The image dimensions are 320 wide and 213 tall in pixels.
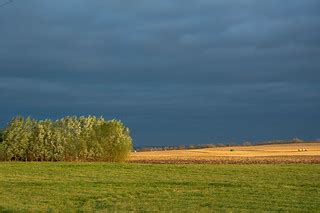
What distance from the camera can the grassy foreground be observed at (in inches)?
811

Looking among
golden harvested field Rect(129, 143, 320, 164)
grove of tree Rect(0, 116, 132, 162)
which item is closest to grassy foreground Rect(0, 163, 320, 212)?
grove of tree Rect(0, 116, 132, 162)

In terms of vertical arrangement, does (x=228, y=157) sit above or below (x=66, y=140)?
below

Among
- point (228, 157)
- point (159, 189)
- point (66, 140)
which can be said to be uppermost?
point (66, 140)

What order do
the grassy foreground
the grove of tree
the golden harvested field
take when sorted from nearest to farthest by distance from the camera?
1. the grassy foreground
2. the grove of tree
3. the golden harvested field

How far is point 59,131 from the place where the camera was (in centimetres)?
5222

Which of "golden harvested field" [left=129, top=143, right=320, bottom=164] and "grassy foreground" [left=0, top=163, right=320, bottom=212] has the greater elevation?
"golden harvested field" [left=129, top=143, right=320, bottom=164]

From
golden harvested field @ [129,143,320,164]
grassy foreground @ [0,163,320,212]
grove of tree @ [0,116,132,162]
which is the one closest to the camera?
grassy foreground @ [0,163,320,212]

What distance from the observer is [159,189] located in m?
26.5

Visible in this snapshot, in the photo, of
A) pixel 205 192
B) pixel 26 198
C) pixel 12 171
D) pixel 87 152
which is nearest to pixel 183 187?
pixel 205 192

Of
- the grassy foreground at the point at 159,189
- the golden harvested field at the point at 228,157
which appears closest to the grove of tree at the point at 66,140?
the golden harvested field at the point at 228,157

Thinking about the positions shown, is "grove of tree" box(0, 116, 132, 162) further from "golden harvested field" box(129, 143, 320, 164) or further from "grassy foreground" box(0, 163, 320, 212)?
"grassy foreground" box(0, 163, 320, 212)

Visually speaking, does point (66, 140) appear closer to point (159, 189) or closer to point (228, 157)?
point (228, 157)

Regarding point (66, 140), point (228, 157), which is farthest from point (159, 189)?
point (228, 157)

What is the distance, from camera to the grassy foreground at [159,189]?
67.6 ft
